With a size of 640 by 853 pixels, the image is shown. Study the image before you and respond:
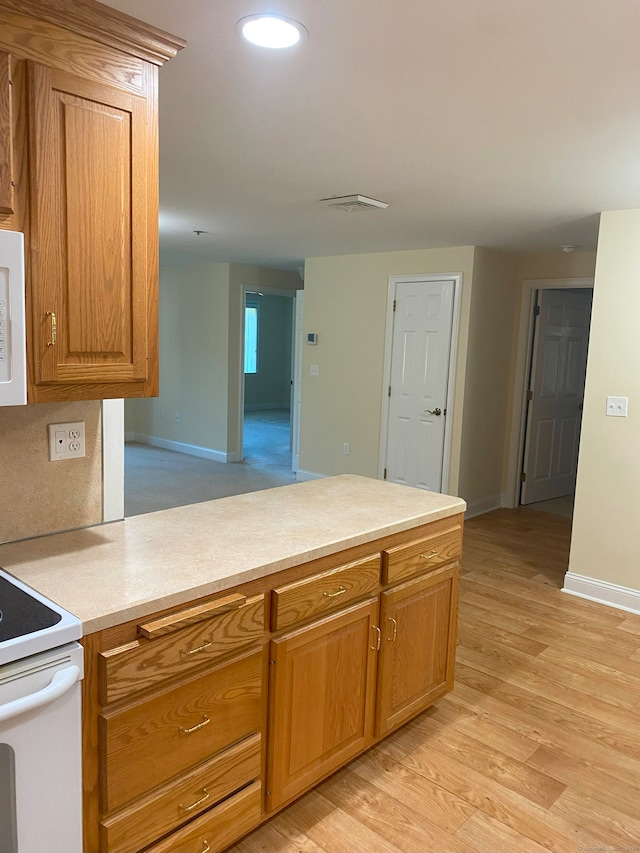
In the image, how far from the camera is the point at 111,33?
1.63 m

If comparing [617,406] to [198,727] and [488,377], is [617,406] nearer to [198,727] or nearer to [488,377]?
[488,377]

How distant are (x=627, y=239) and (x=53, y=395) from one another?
339 cm

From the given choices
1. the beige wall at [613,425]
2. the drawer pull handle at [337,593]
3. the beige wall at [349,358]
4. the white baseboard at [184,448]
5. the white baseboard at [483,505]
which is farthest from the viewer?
the white baseboard at [184,448]

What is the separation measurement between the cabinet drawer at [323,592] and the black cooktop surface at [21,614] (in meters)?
0.64

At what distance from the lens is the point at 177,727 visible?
1.62m

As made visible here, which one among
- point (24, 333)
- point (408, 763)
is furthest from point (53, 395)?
point (408, 763)

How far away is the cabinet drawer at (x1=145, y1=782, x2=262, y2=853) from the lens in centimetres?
166

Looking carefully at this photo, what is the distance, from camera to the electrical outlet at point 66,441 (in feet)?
6.38

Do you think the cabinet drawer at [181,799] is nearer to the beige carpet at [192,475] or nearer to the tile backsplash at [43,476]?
the tile backsplash at [43,476]

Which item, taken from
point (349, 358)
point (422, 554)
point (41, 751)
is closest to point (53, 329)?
point (41, 751)

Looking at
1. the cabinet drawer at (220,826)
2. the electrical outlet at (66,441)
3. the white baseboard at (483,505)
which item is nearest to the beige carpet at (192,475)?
the white baseboard at (483,505)

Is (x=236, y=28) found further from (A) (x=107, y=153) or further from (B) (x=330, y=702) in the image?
(B) (x=330, y=702)

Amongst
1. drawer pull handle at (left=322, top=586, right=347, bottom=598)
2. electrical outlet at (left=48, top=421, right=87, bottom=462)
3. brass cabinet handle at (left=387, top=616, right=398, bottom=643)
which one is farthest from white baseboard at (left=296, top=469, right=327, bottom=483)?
electrical outlet at (left=48, top=421, right=87, bottom=462)

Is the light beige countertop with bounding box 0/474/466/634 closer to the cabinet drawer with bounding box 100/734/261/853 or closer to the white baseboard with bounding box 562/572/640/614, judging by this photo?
the cabinet drawer with bounding box 100/734/261/853
